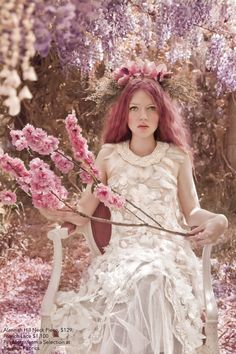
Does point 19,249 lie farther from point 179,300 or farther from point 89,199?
point 179,300

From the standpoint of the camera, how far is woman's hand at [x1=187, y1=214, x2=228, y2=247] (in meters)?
2.86

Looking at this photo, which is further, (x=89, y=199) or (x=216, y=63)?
(x=216, y=63)

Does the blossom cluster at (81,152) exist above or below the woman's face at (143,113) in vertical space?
below

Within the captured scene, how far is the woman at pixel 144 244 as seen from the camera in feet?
8.71

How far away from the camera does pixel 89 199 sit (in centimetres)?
321

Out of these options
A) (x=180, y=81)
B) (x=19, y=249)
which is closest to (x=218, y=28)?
(x=19, y=249)

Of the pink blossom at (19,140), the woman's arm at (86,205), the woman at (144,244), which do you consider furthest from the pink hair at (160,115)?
the pink blossom at (19,140)

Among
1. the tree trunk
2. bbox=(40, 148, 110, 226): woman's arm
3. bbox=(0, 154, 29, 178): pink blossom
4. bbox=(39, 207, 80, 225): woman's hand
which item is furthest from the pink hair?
the tree trunk

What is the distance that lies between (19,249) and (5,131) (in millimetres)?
1810

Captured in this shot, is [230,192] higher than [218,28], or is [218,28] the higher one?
[218,28]

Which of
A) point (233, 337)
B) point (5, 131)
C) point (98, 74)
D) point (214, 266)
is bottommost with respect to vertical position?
point (233, 337)

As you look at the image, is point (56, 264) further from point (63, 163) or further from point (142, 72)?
point (142, 72)

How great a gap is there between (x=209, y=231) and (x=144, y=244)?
0.97ft

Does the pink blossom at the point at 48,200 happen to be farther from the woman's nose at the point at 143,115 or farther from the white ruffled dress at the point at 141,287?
the woman's nose at the point at 143,115
